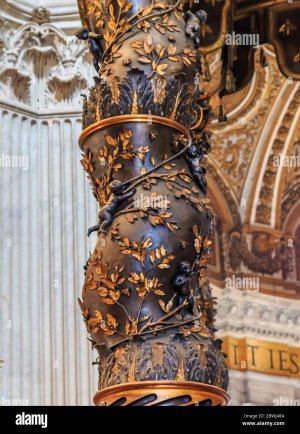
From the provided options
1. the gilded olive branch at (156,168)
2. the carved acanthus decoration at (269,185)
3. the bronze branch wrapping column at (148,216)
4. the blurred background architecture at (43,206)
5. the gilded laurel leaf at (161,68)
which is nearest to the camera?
the bronze branch wrapping column at (148,216)

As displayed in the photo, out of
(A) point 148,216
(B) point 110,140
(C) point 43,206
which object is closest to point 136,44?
(B) point 110,140

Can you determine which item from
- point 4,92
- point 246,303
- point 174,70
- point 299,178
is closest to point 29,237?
point 4,92

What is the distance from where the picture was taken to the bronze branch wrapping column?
9.07 feet

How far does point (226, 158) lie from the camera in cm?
1467

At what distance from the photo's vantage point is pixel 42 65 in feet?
26.3

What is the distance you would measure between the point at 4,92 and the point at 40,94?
0.30 metres

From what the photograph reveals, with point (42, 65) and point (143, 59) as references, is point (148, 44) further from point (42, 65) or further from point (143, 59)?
point (42, 65)

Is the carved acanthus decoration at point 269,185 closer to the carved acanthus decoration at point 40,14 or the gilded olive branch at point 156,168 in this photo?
the carved acanthus decoration at point 40,14

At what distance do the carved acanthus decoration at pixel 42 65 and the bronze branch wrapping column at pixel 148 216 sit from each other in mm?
4770

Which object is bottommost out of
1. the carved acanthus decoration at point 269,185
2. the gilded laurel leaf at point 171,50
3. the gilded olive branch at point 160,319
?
the gilded olive branch at point 160,319

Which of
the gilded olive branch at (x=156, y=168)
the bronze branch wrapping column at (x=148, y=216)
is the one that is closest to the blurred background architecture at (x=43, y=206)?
the bronze branch wrapping column at (x=148, y=216)

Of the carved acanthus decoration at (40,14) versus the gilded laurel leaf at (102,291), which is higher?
the carved acanthus decoration at (40,14)

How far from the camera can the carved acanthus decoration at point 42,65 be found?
787 centimetres

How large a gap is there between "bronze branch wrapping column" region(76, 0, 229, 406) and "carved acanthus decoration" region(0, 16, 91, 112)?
4770 millimetres
